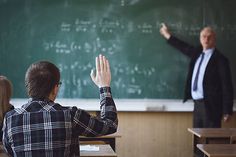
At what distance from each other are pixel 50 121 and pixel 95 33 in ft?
12.1

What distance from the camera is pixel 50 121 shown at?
2031 mm

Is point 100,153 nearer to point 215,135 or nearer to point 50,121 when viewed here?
point 50,121

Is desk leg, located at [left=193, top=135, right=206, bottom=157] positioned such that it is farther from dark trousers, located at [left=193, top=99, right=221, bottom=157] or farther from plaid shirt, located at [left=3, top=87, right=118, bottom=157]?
plaid shirt, located at [left=3, top=87, right=118, bottom=157]

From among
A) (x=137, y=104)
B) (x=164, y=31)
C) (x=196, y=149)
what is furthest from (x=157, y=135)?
(x=164, y=31)

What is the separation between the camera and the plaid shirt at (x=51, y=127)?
203 centimetres

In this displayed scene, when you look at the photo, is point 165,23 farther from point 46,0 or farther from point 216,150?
point 216,150

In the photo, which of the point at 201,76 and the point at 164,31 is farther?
the point at 164,31

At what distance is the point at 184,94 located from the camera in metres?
5.70

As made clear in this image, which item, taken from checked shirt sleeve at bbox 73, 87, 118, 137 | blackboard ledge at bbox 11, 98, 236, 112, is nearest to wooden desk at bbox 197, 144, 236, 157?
checked shirt sleeve at bbox 73, 87, 118, 137

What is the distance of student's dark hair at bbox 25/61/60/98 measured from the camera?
2.06 m

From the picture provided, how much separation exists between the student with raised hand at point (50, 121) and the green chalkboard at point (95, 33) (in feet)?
11.8

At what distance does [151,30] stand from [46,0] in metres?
1.32

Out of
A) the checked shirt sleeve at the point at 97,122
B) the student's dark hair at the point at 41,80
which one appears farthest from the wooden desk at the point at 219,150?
the student's dark hair at the point at 41,80

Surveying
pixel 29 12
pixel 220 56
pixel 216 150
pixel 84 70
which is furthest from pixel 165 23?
pixel 216 150
